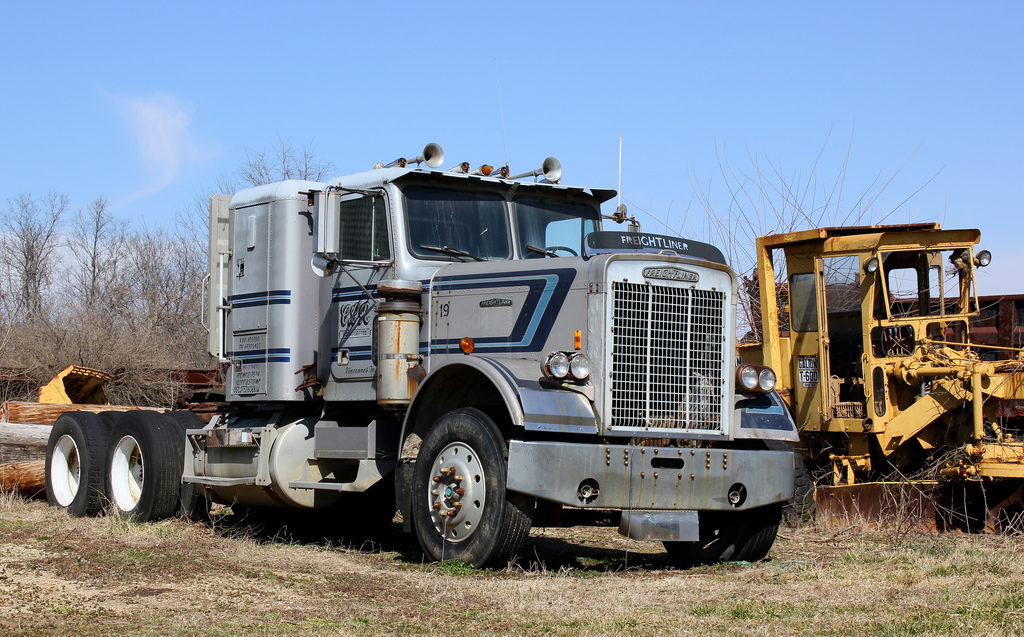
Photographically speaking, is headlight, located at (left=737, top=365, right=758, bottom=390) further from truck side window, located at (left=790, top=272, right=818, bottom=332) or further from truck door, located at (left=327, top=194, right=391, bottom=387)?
truck side window, located at (left=790, top=272, right=818, bottom=332)

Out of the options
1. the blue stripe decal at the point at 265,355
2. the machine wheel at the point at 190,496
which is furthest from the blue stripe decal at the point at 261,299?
the machine wheel at the point at 190,496

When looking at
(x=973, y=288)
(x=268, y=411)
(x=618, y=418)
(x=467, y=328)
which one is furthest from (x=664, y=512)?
(x=973, y=288)

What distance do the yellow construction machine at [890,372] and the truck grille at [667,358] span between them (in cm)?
330

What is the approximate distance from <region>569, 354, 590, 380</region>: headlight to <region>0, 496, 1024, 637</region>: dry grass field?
1358 millimetres

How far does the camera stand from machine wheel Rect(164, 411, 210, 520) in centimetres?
1155

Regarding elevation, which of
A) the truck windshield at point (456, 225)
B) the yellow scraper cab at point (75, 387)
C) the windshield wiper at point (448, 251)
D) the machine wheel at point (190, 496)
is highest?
the truck windshield at point (456, 225)

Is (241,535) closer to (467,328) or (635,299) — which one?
(467,328)

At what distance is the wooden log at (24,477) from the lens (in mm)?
13211

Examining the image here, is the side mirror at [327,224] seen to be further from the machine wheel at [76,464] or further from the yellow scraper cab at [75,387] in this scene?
the yellow scraper cab at [75,387]

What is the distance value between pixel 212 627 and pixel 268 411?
17.4 feet

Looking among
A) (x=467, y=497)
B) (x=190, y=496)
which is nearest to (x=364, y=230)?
(x=467, y=497)

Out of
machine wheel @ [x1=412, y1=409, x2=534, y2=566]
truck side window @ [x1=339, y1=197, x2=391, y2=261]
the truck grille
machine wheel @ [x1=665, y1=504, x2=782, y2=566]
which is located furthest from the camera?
truck side window @ [x1=339, y1=197, x2=391, y2=261]

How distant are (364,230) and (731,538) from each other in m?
3.92

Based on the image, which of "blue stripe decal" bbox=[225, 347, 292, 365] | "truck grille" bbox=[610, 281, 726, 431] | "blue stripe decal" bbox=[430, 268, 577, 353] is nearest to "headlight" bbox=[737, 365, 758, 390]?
"truck grille" bbox=[610, 281, 726, 431]
